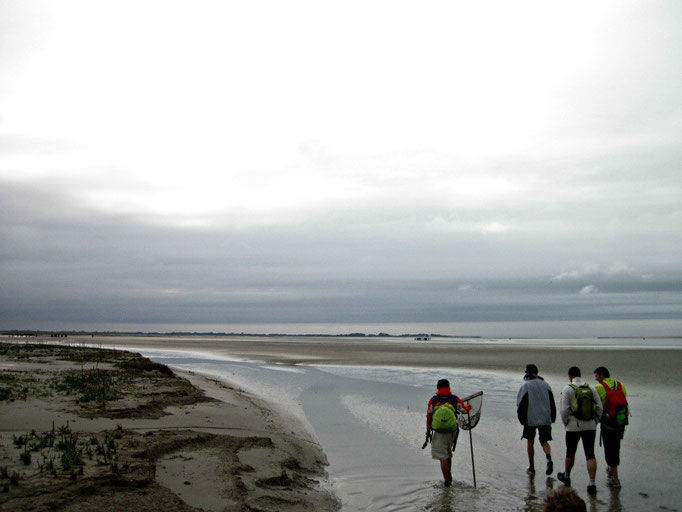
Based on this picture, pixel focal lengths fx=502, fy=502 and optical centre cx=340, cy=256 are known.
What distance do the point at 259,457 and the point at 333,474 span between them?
1.56m

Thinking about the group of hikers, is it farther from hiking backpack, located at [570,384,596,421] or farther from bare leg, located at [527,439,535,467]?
bare leg, located at [527,439,535,467]

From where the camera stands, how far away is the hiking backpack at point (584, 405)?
364 inches

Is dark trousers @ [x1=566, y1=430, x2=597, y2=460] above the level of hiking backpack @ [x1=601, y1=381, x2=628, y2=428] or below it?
below

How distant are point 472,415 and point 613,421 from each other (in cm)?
256

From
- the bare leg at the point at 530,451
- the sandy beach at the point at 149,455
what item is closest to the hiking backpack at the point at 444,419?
the bare leg at the point at 530,451

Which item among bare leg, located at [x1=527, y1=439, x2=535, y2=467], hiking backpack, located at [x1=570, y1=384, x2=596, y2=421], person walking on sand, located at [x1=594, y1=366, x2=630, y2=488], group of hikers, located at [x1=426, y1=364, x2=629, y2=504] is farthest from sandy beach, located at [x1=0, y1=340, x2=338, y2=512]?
person walking on sand, located at [x1=594, y1=366, x2=630, y2=488]

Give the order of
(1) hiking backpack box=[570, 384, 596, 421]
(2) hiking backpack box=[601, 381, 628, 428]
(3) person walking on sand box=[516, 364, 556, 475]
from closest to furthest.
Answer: (1) hiking backpack box=[570, 384, 596, 421] → (2) hiking backpack box=[601, 381, 628, 428] → (3) person walking on sand box=[516, 364, 556, 475]

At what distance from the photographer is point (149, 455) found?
8758 millimetres

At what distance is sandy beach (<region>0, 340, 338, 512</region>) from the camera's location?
680cm

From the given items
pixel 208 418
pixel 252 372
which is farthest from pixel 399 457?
pixel 252 372

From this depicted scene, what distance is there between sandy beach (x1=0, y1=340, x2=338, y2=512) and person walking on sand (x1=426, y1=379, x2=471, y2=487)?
7.20 feet

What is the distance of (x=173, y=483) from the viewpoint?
7.73 meters

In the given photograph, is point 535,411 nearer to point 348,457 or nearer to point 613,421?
point 613,421

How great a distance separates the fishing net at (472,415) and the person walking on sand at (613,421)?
2238 millimetres
